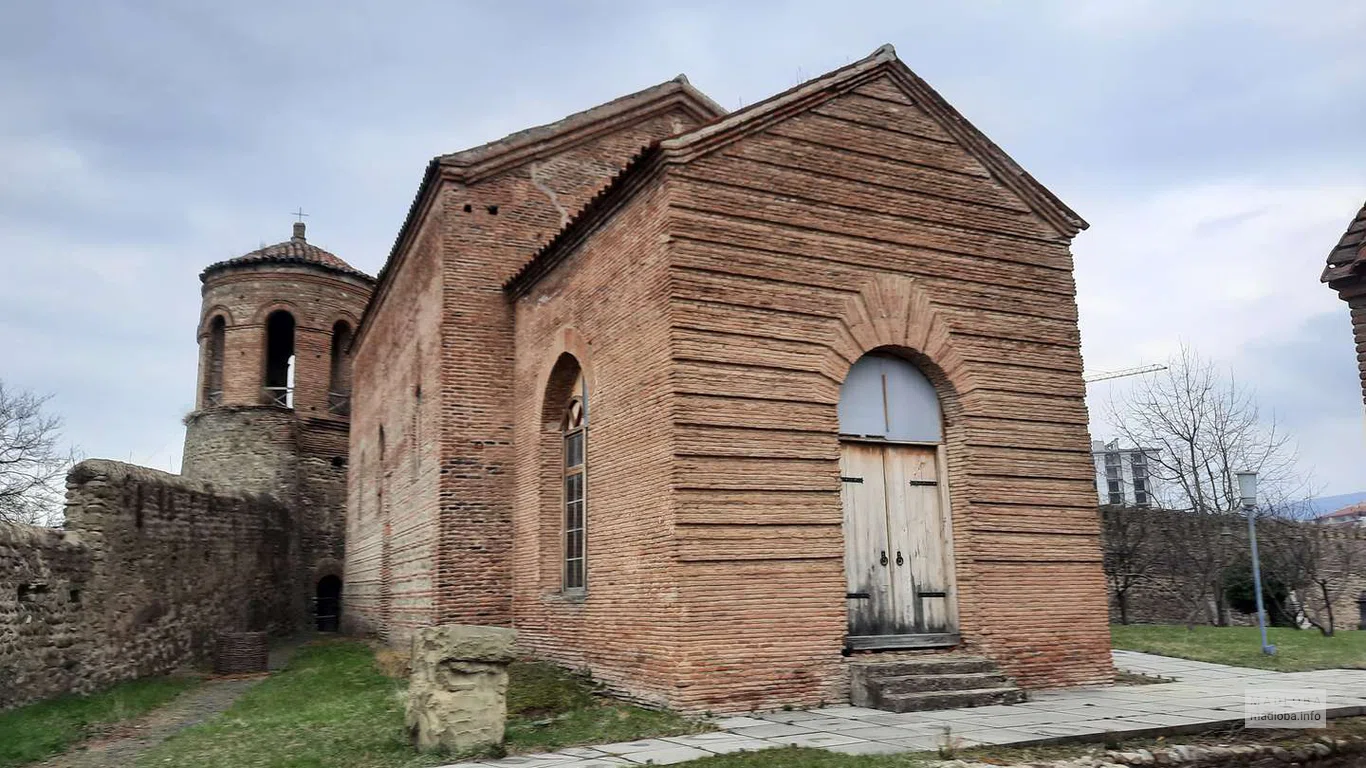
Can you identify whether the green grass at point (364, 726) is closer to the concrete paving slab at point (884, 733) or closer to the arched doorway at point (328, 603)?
the concrete paving slab at point (884, 733)

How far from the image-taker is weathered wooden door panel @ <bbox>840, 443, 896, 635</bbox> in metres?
9.56

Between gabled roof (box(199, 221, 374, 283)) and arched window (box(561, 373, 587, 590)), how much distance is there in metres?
16.6

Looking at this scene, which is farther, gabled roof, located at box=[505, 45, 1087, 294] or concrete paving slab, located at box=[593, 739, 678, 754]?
gabled roof, located at box=[505, 45, 1087, 294]

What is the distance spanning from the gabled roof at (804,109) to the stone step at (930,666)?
5.05 metres

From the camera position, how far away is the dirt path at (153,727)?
8297 millimetres

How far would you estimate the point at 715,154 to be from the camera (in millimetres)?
9555

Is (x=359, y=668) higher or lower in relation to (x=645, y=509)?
lower

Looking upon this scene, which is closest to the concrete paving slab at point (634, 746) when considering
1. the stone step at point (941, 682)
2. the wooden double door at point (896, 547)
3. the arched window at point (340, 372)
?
the stone step at point (941, 682)

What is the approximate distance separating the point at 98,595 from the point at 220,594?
496cm

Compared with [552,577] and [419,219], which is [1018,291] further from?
[419,219]

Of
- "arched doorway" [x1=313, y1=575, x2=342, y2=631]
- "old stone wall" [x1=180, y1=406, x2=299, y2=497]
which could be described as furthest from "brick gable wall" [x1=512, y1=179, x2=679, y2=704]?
"old stone wall" [x1=180, y1=406, x2=299, y2=497]

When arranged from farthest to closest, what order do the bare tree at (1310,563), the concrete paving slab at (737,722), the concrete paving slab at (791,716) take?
the bare tree at (1310,563) → the concrete paving slab at (791,716) → the concrete paving slab at (737,722)

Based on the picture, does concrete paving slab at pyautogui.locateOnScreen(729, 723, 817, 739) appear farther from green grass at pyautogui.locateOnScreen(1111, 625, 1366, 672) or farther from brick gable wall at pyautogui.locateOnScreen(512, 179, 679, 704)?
green grass at pyautogui.locateOnScreen(1111, 625, 1366, 672)

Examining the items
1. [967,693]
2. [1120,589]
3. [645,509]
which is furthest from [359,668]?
[1120,589]
